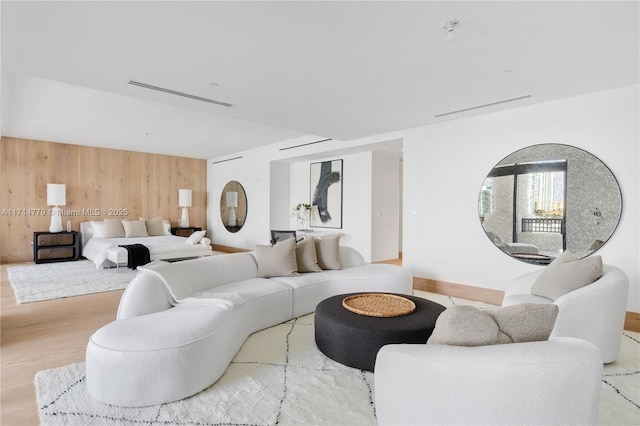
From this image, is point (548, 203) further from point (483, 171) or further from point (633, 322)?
point (633, 322)

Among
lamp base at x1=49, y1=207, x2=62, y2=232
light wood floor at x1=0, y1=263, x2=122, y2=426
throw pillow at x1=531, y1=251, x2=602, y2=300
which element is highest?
lamp base at x1=49, y1=207, x2=62, y2=232

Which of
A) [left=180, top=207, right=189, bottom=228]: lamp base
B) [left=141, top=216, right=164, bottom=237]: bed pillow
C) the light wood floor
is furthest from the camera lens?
[left=180, top=207, right=189, bottom=228]: lamp base

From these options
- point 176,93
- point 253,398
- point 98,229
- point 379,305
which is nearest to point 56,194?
point 98,229

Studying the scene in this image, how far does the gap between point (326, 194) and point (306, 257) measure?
3537 mm

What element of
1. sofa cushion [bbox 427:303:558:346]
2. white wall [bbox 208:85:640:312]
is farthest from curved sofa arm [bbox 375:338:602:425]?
white wall [bbox 208:85:640:312]

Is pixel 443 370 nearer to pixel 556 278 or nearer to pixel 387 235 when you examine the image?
pixel 556 278

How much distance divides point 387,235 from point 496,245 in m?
2.88

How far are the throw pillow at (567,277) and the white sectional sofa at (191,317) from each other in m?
1.55

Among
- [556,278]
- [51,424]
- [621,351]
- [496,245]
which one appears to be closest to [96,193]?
[51,424]

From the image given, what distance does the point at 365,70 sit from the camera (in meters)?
3.06

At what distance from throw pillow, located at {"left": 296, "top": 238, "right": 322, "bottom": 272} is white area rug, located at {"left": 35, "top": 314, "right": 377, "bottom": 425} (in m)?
1.48

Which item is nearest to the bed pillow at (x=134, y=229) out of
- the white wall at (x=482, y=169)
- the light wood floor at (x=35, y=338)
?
the light wood floor at (x=35, y=338)

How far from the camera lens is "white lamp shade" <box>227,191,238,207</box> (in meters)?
9.10

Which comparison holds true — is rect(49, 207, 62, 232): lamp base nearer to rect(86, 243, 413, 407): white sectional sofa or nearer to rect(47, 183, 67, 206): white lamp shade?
rect(47, 183, 67, 206): white lamp shade
